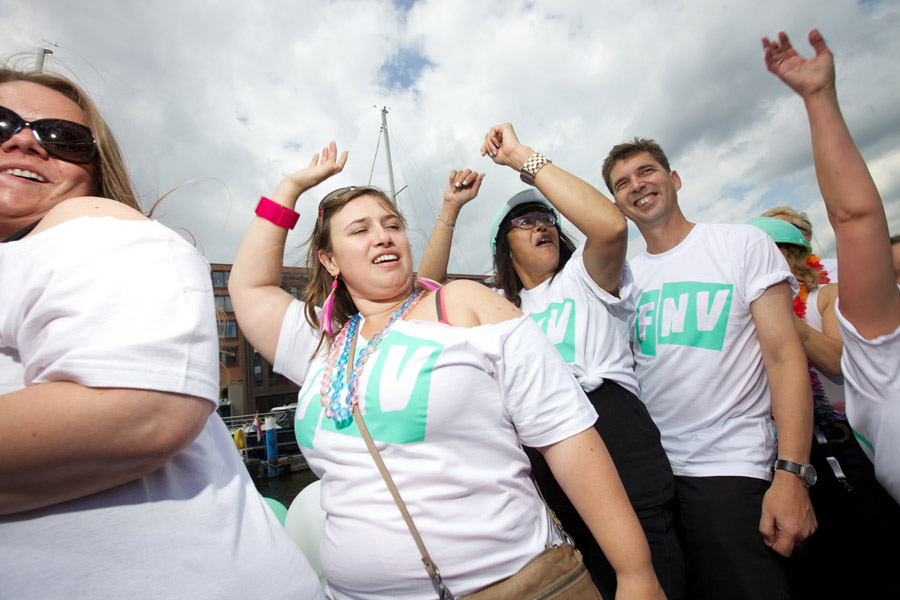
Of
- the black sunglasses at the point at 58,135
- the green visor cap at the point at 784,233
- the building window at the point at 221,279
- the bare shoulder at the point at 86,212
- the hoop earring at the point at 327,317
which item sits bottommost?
the hoop earring at the point at 327,317

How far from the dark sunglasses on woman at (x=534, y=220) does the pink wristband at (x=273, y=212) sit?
55.5 inches

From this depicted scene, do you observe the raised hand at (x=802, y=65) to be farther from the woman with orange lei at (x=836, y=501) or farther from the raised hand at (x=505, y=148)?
the woman with orange lei at (x=836, y=501)

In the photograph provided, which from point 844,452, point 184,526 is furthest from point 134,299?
point 844,452

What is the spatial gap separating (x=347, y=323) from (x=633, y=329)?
1.72 m

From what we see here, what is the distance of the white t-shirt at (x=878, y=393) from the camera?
146 cm

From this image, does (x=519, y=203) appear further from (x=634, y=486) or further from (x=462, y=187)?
(x=634, y=486)

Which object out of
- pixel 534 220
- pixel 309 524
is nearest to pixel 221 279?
pixel 309 524

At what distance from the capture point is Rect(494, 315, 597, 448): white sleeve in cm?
133

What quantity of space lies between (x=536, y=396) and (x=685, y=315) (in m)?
1.40

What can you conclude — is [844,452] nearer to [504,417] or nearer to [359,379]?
[504,417]

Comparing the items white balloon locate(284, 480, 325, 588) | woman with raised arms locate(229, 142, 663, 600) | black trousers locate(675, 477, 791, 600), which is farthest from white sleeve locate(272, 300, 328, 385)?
black trousers locate(675, 477, 791, 600)

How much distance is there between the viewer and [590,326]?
2.13 metres

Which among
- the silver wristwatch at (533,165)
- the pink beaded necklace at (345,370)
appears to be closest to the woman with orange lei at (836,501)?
the silver wristwatch at (533,165)

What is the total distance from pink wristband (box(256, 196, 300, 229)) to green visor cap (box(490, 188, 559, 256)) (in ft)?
4.61
